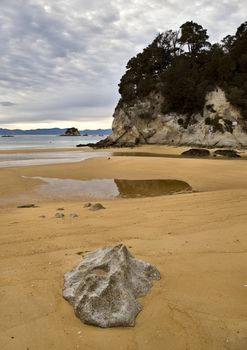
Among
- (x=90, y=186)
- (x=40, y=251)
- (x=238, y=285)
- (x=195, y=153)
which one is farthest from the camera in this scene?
(x=195, y=153)

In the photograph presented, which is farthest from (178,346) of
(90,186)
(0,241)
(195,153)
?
(195,153)

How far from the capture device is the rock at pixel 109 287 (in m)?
2.58

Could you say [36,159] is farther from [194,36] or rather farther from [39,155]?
[194,36]

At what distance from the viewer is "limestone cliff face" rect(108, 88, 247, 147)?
37959mm

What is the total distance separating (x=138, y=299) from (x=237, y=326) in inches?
34.8

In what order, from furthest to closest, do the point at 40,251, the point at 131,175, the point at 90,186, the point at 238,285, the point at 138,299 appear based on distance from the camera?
1. the point at 131,175
2. the point at 90,186
3. the point at 40,251
4. the point at 238,285
5. the point at 138,299

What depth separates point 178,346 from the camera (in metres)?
2.34

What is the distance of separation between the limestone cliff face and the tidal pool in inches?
1035

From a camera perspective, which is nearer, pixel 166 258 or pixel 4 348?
pixel 4 348

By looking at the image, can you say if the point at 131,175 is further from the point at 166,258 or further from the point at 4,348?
the point at 4,348

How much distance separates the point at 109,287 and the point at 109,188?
9718 mm

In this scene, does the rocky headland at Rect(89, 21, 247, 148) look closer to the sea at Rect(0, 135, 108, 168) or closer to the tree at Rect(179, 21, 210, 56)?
the tree at Rect(179, 21, 210, 56)

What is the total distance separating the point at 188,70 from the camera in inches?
1713

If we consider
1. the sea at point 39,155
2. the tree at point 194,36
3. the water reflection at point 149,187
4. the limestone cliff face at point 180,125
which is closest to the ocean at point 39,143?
the sea at point 39,155
